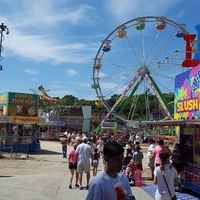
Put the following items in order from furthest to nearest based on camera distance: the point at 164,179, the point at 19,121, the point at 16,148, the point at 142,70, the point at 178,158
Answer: the point at 142,70 → the point at 19,121 → the point at 16,148 → the point at 178,158 → the point at 164,179

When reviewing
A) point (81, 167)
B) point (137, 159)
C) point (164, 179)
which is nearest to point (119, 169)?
point (164, 179)

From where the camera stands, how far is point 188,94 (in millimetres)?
9375

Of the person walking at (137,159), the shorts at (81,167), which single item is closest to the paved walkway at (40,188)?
the shorts at (81,167)

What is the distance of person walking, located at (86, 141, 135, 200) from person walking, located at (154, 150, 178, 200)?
2.29 metres

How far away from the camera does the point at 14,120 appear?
1955 cm

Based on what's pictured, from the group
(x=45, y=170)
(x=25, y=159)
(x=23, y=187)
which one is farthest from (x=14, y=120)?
(x=23, y=187)

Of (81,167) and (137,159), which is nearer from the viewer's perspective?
(81,167)

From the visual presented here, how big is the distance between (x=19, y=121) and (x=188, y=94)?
501 inches

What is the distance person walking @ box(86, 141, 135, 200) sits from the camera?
8.58 feet

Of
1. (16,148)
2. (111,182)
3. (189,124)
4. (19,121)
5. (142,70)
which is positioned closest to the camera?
(111,182)

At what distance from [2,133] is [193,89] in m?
13.8

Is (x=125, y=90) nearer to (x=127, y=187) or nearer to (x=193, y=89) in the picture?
(x=193, y=89)

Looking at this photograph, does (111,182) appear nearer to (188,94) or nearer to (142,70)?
(188,94)

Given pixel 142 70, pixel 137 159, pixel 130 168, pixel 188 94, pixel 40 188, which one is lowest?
pixel 40 188
